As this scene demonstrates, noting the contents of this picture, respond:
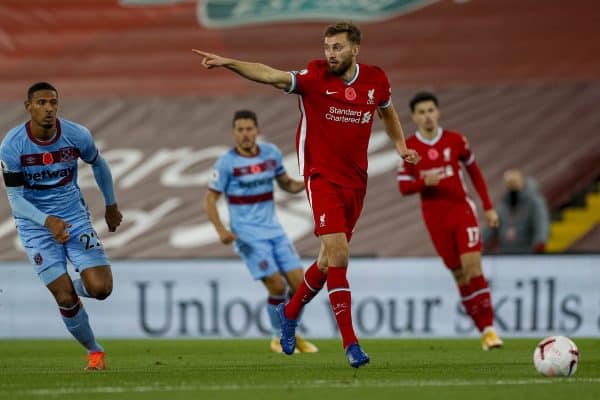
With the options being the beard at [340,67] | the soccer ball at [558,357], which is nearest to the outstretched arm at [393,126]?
the beard at [340,67]

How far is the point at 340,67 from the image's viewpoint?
9.00 m

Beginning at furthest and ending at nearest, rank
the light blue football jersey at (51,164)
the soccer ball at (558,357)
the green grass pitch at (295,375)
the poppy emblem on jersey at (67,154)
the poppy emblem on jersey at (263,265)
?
the poppy emblem on jersey at (263,265) → the poppy emblem on jersey at (67,154) → the light blue football jersey at (51,164) → the soccer ball at (558,357) → the green grass pitch at (295,375)

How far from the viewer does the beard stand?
29.5 ft

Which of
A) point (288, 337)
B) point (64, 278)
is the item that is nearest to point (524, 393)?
point (288, 337)

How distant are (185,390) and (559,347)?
7.47ft

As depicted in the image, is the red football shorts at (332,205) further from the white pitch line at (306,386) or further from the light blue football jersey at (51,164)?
the light blue football jersey at (51,164)

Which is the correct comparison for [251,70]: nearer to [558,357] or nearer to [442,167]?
[558,357]

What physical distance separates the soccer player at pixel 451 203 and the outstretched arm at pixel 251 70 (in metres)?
3.46

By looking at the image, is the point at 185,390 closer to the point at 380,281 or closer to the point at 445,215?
the point at 445,215

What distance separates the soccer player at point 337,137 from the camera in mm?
8961

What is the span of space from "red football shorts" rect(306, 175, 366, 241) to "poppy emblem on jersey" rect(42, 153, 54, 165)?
1748 millimetres

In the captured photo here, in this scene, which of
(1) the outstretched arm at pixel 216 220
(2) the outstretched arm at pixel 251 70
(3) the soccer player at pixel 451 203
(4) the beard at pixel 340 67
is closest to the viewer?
(2) the outstretched arm at pixel 251 70

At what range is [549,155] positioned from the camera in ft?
60.1

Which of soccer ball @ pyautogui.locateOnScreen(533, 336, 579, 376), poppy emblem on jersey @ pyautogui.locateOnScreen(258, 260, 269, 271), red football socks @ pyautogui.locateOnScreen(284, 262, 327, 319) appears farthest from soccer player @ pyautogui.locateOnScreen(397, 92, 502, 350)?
soccer ball @ pyautogui.locateOnScreen(533, 336, 579, 376)
